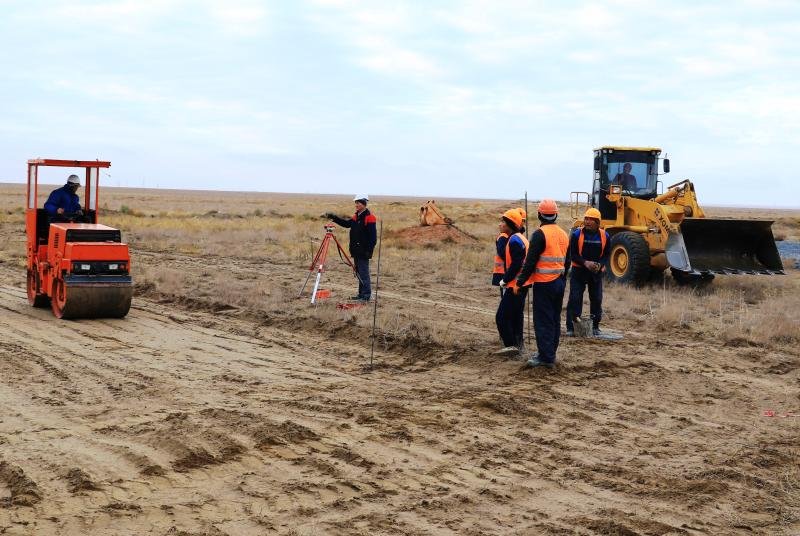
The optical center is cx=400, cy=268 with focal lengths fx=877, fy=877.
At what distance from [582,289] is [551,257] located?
2588mm

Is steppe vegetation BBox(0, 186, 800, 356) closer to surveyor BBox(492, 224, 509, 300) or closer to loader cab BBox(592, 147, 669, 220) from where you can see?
surveyor BBox(492, 224, 509, 300)

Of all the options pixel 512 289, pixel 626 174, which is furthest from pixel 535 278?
pixel 626 174

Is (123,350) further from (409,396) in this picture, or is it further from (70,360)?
(409,396)

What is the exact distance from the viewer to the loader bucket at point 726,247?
53.1ft

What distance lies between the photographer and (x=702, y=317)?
1334 cm

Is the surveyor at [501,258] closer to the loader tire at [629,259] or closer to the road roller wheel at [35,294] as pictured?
the road roller wheel at [35,294]

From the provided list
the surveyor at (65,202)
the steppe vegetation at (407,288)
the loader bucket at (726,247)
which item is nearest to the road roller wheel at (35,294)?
the surveyor at (65,202)

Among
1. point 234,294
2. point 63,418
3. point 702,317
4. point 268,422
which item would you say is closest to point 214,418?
point 268,422

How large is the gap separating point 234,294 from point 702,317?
7.50 metres

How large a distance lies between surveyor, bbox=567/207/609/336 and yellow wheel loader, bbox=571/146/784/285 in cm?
501

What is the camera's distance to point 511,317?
9992 millimetres

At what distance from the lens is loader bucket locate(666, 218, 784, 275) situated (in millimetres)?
16188

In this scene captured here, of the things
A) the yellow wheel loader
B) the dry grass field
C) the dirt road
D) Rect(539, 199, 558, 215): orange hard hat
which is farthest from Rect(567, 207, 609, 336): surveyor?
the yellow wheel loader

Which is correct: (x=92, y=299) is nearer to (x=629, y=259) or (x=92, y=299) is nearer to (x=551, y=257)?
(x=551, y=257)
